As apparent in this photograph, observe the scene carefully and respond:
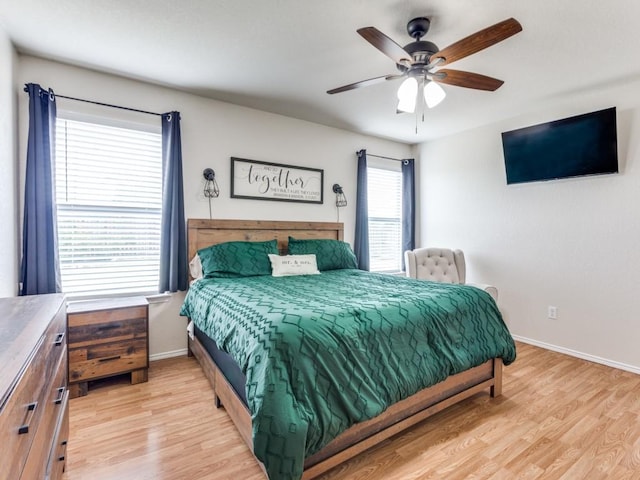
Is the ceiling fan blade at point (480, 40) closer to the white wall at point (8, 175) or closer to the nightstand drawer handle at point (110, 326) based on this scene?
the white wall at point (8, 175)

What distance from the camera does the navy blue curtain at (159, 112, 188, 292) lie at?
9.68 ft

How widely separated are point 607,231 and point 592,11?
6.43 ft

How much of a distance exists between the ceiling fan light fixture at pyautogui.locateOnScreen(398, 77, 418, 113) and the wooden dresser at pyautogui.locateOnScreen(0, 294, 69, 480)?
2.20 metres

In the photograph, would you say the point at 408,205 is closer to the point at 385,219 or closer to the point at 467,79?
the point at 385,219

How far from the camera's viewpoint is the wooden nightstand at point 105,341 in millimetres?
2318

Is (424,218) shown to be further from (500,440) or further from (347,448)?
(347,448)

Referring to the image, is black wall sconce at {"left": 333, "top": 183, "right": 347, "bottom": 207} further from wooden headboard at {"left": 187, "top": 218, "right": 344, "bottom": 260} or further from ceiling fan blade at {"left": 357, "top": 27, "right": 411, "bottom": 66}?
ceiling fan blade at {"left": 357, "top": 27, "right": 411, "bottom": 66}

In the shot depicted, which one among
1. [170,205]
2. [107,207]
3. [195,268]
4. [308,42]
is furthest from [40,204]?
[308,42]

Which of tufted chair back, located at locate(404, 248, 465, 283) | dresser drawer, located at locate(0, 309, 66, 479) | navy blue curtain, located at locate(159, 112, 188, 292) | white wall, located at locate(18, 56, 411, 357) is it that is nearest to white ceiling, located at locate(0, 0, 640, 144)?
white wall, located at locate(18, 56, 411, 357)

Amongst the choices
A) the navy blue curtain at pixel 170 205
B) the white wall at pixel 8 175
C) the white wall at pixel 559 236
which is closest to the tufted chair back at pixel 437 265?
the white wall at pixel 559 236

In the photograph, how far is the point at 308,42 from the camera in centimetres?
225

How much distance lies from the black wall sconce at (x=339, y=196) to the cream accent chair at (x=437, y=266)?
3.32 ft

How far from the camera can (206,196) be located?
324cm

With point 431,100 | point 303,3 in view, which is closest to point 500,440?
point 431,100
